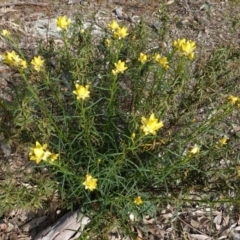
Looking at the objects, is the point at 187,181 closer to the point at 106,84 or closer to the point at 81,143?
the point at 81,143

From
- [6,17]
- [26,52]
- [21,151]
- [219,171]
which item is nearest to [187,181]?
[219,171]

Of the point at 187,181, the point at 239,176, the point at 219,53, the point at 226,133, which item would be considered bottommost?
the point at 226,133

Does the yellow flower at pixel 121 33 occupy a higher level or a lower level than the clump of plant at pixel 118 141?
higher

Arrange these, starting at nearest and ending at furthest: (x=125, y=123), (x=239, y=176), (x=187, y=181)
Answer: (x=239, y=176)
(x=187, y=181)
(x=125, y=123)

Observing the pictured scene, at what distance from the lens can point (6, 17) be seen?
12.3ft

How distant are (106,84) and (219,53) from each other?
85cm

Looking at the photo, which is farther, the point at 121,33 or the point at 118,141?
the point at 118,141

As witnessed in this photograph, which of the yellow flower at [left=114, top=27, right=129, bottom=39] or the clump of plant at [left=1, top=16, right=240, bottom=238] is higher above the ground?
the yellow flower at [left=114, top=27, right=129, bottom=39]

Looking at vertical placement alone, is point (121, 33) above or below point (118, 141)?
above

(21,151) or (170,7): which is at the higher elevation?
(170,7)

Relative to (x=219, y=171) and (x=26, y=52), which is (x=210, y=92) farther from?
(x=26, y=52)

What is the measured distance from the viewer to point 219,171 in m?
2.28

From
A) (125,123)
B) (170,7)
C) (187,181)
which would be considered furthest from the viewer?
(170,7)

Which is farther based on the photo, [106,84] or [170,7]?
[170,7]
